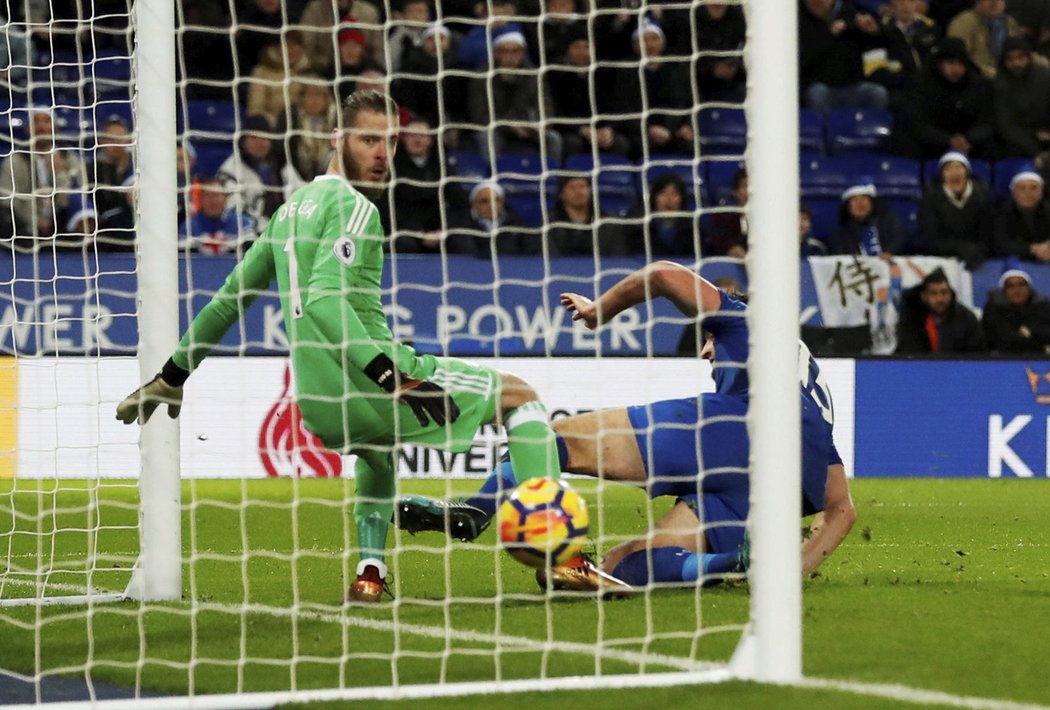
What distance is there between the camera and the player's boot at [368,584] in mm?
5312

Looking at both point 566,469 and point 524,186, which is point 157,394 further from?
point 524,186

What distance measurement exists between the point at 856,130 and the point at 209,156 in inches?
209

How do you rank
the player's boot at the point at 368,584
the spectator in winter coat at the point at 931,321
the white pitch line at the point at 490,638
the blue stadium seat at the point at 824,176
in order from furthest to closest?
the blue stadium seat at the point at 824,176, the spectator in winter coat at the point at 931,321, the player's boot at the point at 368,584, the white pitch line at the point at 490,638

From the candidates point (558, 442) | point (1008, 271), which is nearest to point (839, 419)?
point (1008, 271)

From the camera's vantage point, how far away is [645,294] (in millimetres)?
5270

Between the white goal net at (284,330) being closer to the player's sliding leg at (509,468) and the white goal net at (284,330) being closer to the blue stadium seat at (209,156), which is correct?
the blue stadium seat at (209,156)

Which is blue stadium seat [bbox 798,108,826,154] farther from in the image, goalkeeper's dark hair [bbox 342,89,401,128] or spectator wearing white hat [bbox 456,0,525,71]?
goalkeeper's dark hair [bbox 342,89,401,128]

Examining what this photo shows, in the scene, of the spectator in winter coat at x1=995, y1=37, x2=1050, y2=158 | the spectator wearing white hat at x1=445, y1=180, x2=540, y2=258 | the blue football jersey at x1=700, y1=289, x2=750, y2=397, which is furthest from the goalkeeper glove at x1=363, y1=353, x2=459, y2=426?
the spectator in winter coat at x1=995, y1=37, x2=1050, y2=158

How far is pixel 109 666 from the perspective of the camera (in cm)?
425

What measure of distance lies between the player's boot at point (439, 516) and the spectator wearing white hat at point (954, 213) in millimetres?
8040

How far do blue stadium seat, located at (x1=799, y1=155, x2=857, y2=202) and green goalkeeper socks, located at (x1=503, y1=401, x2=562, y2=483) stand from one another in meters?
8.29

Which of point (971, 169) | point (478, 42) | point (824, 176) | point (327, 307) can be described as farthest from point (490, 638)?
point (971, 169)

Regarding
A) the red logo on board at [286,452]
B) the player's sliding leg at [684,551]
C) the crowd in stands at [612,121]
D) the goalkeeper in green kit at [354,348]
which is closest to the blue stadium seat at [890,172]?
the crowd in stands at [612,121]

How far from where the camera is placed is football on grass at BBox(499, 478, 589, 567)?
4.66 meters
